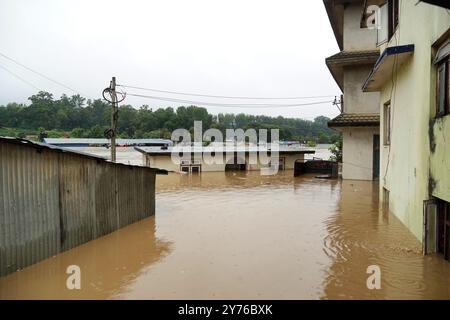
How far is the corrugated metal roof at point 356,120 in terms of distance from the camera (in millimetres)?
20422

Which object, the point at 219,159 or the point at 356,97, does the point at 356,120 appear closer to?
the point at 356,97

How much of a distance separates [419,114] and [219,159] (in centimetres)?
2431

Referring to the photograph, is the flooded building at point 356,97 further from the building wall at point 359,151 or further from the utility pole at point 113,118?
the utility pole at point 113,118

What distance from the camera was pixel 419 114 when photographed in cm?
809

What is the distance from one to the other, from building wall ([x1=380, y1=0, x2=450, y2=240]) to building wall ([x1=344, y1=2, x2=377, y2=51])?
11111 millimetres

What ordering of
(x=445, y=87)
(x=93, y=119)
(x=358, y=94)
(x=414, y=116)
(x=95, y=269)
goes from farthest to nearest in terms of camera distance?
(x=93, y=119) < (x=358, y=94) < (x=414, y=116) < (x=445, y=87) < (x=95, y=269)

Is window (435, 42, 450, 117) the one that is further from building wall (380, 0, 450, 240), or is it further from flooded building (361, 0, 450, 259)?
building wall (380, 0, 450, 240)

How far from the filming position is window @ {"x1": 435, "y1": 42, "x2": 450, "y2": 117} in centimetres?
670

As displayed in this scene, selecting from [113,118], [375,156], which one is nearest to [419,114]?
[113,118]

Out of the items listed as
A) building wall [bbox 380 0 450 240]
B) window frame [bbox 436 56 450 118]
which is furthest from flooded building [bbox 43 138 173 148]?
window frame [bbox 436 56 450 118]

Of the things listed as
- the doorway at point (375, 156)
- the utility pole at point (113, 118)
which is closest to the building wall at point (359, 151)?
the doorway at point (375, 156)

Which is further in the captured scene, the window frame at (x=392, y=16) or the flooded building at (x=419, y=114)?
the window frame at (x=392, y=16)

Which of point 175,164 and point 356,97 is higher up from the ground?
point 356,97
